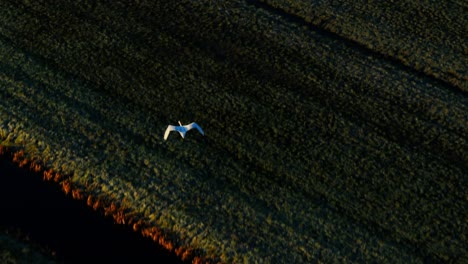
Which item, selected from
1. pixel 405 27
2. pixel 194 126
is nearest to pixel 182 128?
pixel 194 126

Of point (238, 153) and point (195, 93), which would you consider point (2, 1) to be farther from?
point (238, 153)

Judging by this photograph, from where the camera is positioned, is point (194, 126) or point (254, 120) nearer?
point (194, 126)

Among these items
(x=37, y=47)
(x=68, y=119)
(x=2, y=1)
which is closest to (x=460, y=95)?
(x=68, y=119)

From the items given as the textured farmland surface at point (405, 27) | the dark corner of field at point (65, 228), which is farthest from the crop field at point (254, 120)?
the dark corner of field at point (65, 228)

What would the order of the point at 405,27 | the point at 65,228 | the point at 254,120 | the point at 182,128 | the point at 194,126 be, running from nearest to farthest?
the point at 65,228 → the point at 182,128 → the point at 194,126 → the point at 254,120 → the point at 405,27

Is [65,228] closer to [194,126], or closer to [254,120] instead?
[194,126]

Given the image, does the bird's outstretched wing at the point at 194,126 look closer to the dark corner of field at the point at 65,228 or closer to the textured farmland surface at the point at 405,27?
the dark corner of field at the point at 65,228
